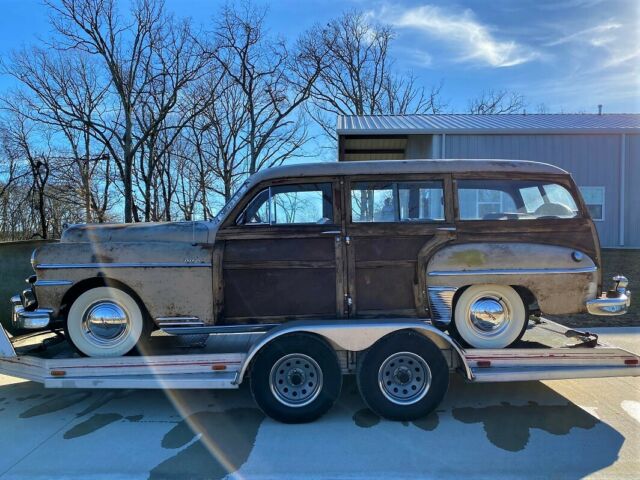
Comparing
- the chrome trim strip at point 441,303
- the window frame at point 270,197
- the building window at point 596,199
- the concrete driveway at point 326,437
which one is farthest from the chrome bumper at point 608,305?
the building window at point 596,199

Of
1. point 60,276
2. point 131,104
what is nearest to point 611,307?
point 60,276

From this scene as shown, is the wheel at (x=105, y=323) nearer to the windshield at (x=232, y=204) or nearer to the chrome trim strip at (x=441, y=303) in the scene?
the windshield at (x=232, y=204)

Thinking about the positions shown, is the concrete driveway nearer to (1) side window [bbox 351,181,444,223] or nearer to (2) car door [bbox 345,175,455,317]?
(2) car door [bbox 345,175,455,317]

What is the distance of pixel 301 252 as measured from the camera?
4.06 meters

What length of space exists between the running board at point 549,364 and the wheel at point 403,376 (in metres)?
0.31

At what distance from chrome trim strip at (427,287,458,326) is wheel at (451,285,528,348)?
12 cm

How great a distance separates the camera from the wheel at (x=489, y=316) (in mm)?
4133

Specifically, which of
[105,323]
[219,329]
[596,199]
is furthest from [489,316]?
[596,199]

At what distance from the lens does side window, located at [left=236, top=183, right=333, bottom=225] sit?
13.7ft

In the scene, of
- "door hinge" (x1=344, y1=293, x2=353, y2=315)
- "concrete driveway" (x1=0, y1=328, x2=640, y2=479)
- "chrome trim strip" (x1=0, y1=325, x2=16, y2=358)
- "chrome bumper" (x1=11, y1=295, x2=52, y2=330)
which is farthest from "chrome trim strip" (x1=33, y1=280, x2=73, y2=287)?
"door hinge" (x1=344, y1=293, x2=353, y2=315)

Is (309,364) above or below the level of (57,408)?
above

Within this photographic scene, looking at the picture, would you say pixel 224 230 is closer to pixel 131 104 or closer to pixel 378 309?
pixel 378 309

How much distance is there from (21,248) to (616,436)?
9350mm

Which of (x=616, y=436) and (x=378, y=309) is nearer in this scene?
(x=616, y=436)
